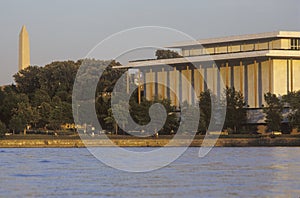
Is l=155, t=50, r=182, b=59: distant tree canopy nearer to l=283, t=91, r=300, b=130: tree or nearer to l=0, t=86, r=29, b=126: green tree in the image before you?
l=0, t=86, r=29, b=126: green tree

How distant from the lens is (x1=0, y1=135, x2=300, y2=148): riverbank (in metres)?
88.7

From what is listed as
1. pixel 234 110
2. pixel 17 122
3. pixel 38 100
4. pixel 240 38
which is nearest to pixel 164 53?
pixel 240 38

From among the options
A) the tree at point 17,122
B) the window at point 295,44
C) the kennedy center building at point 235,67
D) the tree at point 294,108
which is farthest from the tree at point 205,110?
the tree at point 17,122

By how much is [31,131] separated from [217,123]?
74.3 ft

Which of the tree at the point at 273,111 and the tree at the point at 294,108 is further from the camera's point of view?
the tree at the point at 273,111

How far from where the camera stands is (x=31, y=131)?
108625 millimetres

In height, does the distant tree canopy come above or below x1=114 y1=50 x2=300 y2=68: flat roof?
above

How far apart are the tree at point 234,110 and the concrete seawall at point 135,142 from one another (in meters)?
7.04

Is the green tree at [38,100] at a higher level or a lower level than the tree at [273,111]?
higher

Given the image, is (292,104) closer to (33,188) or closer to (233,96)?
(233,96)

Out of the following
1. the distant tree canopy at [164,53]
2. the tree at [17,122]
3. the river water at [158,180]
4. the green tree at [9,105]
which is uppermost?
the distant tree canopy at [164,53]

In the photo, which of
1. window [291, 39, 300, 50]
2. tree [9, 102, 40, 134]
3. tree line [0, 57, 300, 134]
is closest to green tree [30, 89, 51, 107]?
tree line [0, 57, 300, 134]

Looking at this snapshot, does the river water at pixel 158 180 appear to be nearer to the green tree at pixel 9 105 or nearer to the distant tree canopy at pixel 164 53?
the green tree at pixel 9 105

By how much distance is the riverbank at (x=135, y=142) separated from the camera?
88662 mm
